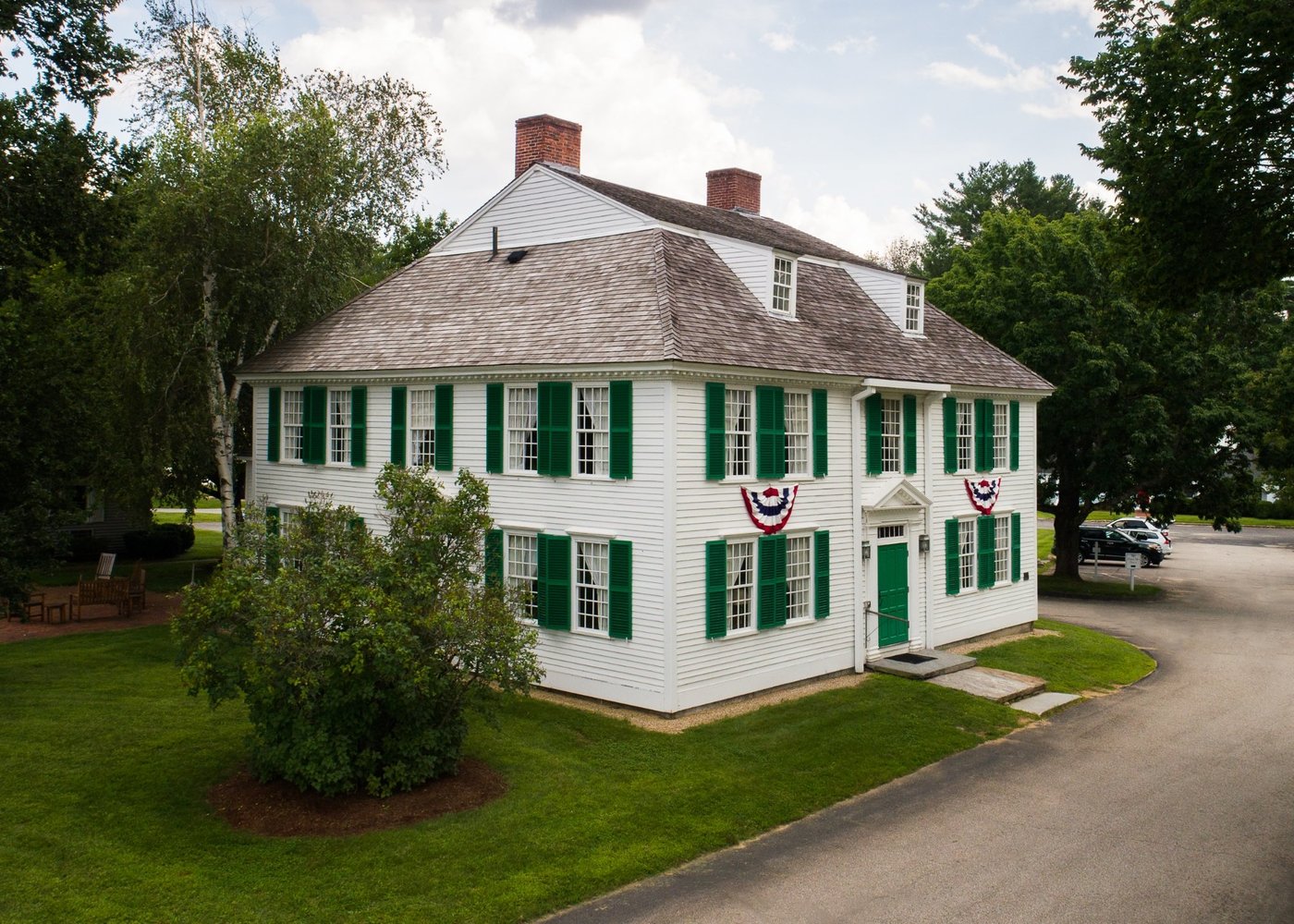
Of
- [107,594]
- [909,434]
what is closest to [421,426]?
[909,434]

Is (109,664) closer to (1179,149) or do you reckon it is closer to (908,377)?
(908,377)

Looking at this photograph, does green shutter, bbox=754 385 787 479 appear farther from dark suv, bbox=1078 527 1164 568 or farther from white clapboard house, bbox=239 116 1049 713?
dark suv, bbox=1078 527 1164 568

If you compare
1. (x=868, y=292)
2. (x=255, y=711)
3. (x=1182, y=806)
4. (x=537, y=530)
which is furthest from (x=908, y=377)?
(x=255, y=711)

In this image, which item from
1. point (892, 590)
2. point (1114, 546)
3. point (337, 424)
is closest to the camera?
point (892, 590)

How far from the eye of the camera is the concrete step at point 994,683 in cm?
1855

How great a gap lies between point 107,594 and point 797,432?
55.3 ft

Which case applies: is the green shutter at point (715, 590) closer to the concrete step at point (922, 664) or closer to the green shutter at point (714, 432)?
the green shutter at point (714, 432)

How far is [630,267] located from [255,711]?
10.1 metres

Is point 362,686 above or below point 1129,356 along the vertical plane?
below

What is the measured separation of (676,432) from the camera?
53.2 ft

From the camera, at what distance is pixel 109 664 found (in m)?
19.4

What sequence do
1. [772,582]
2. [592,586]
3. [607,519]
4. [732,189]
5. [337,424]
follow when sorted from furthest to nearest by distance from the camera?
[732,189] < [337,424] < [772,582] < [592,586] < [607,519]

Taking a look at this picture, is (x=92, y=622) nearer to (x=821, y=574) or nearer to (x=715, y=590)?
(x=715, y=590)

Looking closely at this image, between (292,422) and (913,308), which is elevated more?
(913,308)
